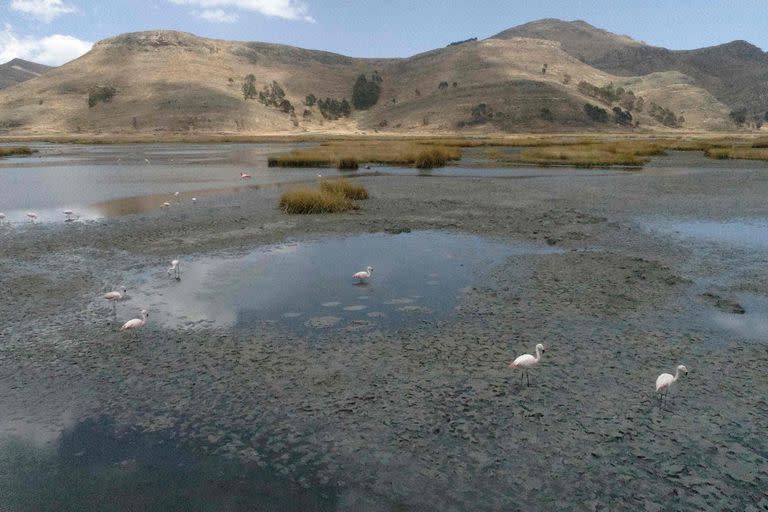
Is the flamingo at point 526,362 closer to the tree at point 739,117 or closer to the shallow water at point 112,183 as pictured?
the shallow water at point 112,183

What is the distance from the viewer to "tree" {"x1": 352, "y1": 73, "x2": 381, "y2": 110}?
568 ft

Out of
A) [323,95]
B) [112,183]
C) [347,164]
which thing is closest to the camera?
[112,183]

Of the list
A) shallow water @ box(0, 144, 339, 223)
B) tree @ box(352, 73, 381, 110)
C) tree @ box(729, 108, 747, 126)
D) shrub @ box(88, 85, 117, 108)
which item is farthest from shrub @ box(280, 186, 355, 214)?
tree @ box(352, 73, 381, 110)

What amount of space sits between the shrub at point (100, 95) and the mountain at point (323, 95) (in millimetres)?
272

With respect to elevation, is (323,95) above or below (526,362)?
above

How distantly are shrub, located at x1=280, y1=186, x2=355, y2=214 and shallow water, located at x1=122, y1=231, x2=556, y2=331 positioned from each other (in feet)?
19.3

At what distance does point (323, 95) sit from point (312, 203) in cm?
16602

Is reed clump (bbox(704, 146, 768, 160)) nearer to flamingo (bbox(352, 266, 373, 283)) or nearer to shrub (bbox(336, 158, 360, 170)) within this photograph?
shrub (bbox(336, 158, 360, 170))

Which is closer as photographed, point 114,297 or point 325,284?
point 114,297

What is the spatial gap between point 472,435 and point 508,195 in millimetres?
24538

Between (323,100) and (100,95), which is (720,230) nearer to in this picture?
(100,95)

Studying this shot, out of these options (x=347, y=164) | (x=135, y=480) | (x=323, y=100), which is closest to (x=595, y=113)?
(x=323, y=100)

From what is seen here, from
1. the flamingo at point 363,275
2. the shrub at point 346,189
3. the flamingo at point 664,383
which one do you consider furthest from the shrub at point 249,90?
the flamingo at point 664,383

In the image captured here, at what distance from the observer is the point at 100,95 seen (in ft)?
481
